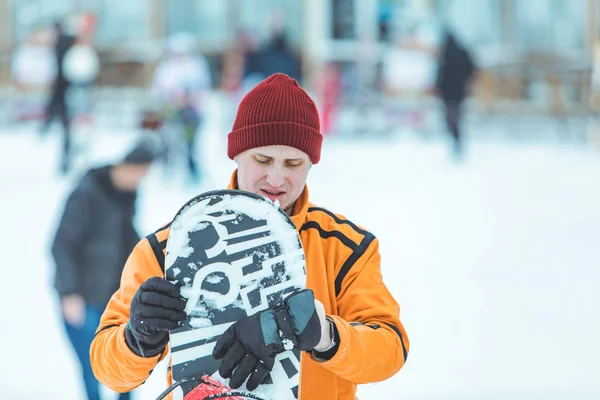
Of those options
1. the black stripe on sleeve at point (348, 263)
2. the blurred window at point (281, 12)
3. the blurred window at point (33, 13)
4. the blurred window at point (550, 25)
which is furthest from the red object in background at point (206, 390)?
the blurred window at point (33, 13)

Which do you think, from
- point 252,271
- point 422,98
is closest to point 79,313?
point 252,271

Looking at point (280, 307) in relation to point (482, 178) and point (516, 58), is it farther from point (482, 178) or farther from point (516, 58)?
point (516, 58)

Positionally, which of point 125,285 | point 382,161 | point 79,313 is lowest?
point 382,161

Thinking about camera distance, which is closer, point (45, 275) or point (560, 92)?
point (45, 275)

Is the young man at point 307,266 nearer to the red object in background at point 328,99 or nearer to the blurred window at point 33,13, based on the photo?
the red object in background at point 328,99

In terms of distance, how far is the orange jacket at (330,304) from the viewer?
1.47m

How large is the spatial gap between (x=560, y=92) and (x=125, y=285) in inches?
543

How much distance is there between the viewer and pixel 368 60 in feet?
48.5

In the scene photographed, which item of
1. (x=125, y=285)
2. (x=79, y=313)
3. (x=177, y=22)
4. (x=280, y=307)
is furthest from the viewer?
(x=177, y=22)

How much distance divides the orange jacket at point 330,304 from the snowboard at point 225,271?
0.29 feet

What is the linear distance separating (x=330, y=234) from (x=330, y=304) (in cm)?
12

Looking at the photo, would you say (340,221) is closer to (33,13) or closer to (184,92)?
(184,92)

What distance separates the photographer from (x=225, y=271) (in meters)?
1.41

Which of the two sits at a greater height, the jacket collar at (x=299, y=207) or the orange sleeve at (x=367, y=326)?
the jacket collar at (x=299, y=207)
